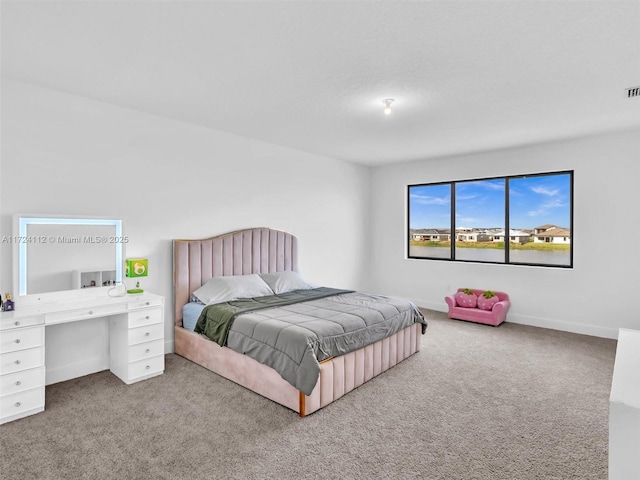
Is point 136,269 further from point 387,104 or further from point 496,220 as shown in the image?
point 496,220

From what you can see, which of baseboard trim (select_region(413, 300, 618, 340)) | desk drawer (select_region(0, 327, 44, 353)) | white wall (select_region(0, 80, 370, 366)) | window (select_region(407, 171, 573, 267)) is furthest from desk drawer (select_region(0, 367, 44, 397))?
baseboard trim (select_region(413, 300, 618, 340))

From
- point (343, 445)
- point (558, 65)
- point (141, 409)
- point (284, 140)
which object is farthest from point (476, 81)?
point (141, 409)

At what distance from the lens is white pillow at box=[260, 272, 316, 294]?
4.53 m

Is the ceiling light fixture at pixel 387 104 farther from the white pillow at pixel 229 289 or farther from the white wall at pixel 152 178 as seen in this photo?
the white pillow at pixel 229 289

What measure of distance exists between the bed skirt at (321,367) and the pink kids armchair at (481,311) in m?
1.66

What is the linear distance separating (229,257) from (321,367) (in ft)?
7.11

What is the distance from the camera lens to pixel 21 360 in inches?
102

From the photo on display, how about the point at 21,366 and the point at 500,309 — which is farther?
the point at 500,309

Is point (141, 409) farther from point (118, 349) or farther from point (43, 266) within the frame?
point (43, 266)

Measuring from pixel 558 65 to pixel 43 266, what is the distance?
444 cm

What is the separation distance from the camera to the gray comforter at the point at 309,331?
268cm

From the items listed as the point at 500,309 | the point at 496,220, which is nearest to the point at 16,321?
the point at 500,309

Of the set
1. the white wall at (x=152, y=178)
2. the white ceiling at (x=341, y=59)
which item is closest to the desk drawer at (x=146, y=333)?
the white wall at (x=152, y=178)

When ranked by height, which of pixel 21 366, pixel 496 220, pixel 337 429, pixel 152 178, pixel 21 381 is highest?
pixel 152 178
